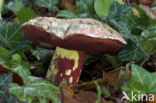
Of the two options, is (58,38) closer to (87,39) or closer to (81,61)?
(87,39)

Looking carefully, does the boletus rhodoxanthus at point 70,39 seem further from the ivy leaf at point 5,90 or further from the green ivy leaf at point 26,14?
the green ivy leaf at point 26,14

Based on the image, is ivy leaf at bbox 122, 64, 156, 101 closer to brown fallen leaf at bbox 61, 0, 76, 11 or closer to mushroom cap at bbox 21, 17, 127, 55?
mushroom cap at bbox 21, 17, 127, 55

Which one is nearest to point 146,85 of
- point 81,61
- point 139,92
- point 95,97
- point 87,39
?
point 139,92

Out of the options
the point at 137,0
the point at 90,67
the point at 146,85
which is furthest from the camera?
the point at 137,0

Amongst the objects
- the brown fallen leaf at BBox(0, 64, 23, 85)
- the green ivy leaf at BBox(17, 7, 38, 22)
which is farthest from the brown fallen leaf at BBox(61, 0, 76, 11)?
the brown fallen leaf at BBox(0, 64, 23, 85)

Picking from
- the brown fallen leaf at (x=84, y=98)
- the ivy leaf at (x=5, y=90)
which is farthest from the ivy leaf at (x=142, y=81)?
the ivy leaf at (x=5, y=90)

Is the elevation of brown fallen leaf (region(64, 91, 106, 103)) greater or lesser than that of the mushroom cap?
lesser
